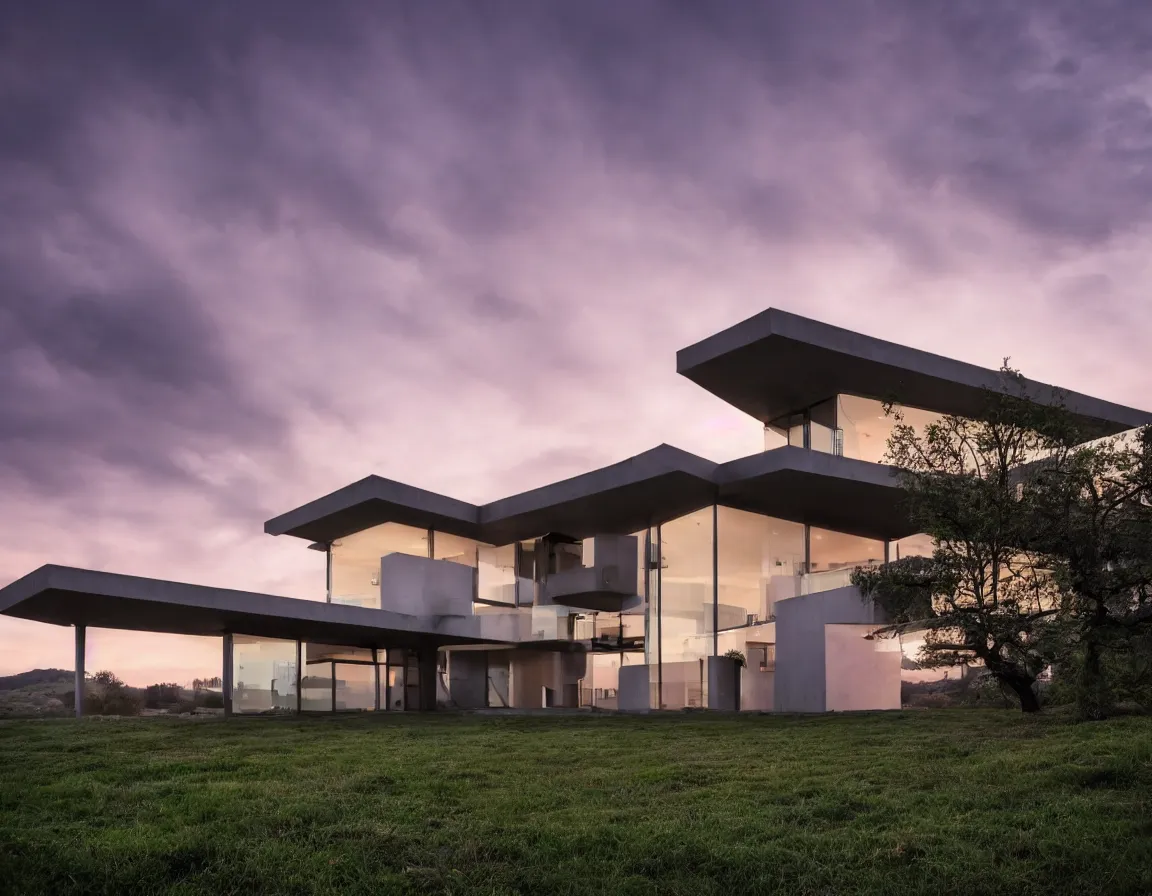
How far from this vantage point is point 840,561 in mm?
28391

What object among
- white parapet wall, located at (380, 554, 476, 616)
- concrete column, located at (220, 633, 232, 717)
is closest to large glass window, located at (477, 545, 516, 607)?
white parapet wall, located at (380, 554, 476, 616)

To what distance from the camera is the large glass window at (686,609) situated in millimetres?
28000

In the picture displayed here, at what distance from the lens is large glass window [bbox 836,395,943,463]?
2680 centimetres

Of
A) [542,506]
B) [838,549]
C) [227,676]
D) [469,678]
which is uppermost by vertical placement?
[542,506]

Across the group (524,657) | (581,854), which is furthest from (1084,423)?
(524,657)

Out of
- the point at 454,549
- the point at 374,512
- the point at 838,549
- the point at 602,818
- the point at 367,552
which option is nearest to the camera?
the point at 602,818

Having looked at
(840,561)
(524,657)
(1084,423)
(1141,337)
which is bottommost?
(524,657)

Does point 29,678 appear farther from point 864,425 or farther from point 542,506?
point 864,425

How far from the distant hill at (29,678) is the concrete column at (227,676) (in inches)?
257

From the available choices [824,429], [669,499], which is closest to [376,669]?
[669,499]

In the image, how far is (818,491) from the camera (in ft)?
87.7

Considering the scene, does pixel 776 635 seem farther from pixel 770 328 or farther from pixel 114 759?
pixel 114 759

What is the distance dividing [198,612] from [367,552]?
36.2 feet

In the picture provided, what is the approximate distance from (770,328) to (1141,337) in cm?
771
